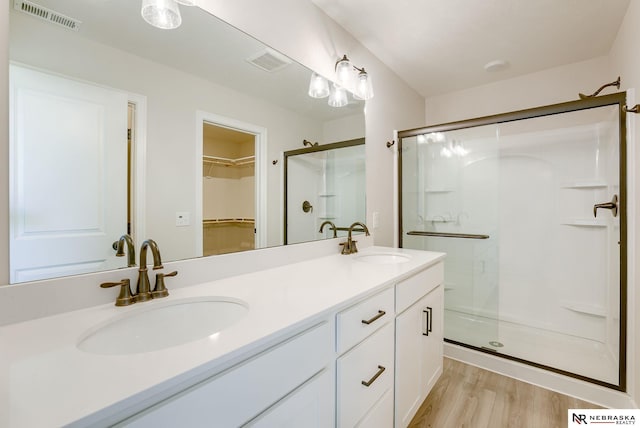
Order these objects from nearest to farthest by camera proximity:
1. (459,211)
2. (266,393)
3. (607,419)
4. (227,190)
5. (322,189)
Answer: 1. (266,393)
2. (227,190)
3. (607,419)
4. (322,189)
5. (459,211)

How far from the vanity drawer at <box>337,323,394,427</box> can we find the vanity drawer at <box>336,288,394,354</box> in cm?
3

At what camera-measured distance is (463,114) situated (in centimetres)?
285

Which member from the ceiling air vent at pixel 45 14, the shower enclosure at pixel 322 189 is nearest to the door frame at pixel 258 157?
the shower enclosure at pixel 322 189

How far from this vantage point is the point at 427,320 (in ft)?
4.90

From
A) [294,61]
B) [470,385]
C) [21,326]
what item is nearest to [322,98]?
[294,61]

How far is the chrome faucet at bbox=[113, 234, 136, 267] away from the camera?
0.90 m

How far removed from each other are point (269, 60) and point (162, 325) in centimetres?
127

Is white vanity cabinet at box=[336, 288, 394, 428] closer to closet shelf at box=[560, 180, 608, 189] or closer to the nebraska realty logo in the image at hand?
the nebraska realty logo

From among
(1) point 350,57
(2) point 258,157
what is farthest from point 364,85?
(2) point 258,157

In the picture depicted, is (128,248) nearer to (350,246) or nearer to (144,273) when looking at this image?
(144,273)

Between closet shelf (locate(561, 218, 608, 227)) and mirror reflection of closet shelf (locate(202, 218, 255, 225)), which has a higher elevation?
mirror reflection of closet shelf (locate(202, 218, 255, 225))

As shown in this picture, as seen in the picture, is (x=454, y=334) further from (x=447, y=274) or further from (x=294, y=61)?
(x=294, y=61)

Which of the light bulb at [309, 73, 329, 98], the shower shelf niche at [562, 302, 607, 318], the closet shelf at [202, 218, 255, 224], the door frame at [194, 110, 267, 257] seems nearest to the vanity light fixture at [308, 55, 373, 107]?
the light bulb at [309, 73, 329, 98]

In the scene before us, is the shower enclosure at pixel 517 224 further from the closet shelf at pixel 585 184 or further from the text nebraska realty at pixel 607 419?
the text nebraska realty at pixel 607 419
